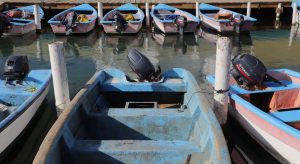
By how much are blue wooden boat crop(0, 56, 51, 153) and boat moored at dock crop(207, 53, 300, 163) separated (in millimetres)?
3545

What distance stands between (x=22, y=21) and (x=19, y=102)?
10297 mm

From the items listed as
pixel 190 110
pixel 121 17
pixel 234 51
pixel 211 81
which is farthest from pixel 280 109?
pixel 121 17

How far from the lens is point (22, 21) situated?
637 inches

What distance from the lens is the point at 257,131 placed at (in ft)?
19.7

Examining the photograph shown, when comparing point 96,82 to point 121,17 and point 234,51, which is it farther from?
point 121,17

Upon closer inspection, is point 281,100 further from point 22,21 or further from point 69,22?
point 22,21

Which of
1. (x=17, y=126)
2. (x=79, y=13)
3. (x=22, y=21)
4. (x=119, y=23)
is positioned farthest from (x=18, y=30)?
(x=17, y=126)

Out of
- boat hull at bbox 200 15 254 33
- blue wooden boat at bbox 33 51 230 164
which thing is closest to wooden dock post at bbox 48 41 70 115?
blue wooden boat at bbox 33 51 230 164

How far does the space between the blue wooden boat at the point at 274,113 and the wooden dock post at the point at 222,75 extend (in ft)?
1.54

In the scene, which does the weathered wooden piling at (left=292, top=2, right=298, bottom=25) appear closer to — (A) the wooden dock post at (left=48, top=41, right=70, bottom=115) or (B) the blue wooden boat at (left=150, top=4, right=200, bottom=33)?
(B) the blue wooden boat at (left=150, top=4, right=200, bottom=33)

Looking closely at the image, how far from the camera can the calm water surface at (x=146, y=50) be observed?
36.5 feet

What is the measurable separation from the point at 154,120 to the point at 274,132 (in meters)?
1.88

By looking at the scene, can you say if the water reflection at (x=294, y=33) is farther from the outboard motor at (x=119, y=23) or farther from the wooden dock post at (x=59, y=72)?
the wooden dock post at (x=59, y=72)

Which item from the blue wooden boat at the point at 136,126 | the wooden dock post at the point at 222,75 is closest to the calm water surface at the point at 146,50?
the blue wooden boat at the point at 136,126
